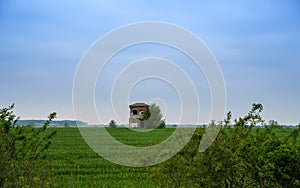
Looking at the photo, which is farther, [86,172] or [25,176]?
[86,172]

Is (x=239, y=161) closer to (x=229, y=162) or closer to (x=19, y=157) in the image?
(x=229, y=162)

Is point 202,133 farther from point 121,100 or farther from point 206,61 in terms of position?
point 121,100

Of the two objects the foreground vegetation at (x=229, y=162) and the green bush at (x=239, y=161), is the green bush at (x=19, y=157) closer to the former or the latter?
the foreground vegetation at (x=229, y=162)

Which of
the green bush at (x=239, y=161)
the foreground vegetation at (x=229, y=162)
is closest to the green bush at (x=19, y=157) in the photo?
the foreground vegetation at (x=229, y=162)

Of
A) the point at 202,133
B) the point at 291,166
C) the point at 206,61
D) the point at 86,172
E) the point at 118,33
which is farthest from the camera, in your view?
the point at 86,172

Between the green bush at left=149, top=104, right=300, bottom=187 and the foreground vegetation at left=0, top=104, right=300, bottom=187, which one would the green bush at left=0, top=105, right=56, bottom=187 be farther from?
the green bush at left=149, top=104, right=300, bottom=187

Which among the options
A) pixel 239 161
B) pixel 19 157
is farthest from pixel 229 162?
pixel 19 157

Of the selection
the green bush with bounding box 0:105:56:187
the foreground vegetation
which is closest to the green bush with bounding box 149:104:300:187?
the foreground vegetation

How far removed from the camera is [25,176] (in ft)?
18.4

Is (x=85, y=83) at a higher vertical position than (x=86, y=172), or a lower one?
higher

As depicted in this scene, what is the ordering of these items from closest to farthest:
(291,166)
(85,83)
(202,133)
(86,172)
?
(291,166), (202,133), (85,83), (86,172)

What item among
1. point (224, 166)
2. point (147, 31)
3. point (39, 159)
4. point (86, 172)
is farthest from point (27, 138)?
point (86, 172)

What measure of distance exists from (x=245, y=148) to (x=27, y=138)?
10.3ft

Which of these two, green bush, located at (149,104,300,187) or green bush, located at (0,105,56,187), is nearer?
green bush, located at (149,104,300,187)
